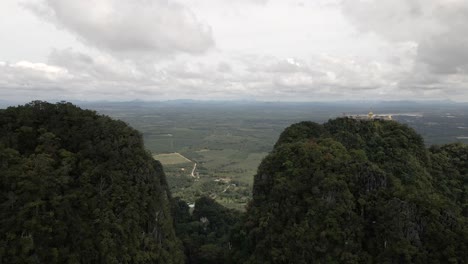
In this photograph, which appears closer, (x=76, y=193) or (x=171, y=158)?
(x=76, y=193)

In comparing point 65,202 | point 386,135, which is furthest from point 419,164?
point 65,202

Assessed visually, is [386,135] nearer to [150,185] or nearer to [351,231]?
[351,231]

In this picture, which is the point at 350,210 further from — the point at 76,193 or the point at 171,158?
the point at 171,158

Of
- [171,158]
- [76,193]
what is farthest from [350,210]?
[171,158]

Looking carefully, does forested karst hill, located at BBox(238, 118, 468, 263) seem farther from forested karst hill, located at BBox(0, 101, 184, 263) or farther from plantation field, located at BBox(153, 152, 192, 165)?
plantation field, located at BBox(153, 152, 192, 165)


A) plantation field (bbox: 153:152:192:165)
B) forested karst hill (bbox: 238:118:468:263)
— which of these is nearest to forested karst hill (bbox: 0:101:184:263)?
forested karst hill (bbox: 238:118:468:263)

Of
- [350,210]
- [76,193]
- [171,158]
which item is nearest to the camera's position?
[76,193]
